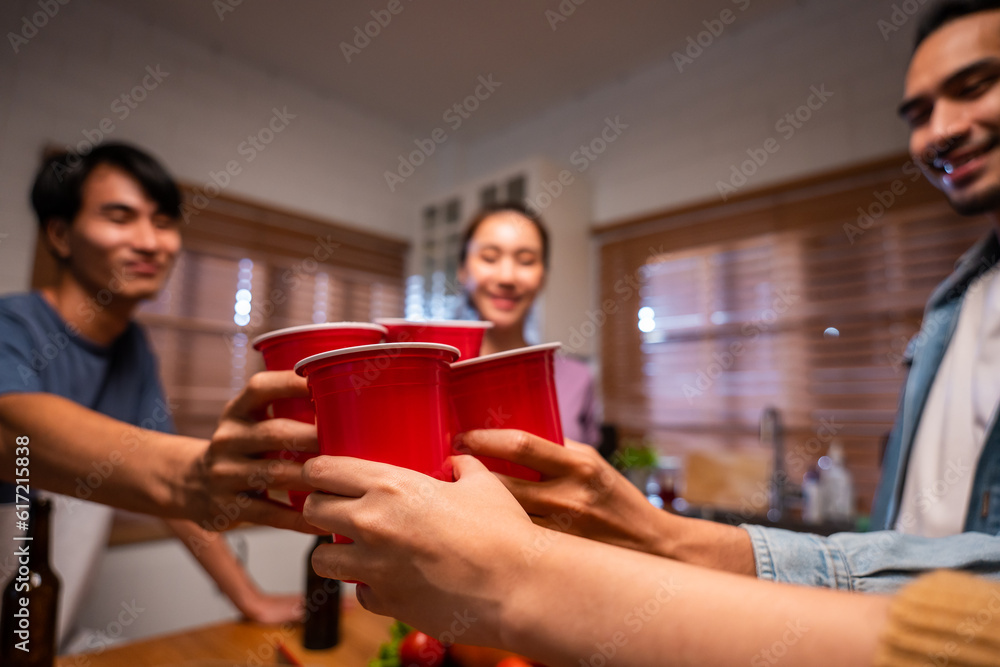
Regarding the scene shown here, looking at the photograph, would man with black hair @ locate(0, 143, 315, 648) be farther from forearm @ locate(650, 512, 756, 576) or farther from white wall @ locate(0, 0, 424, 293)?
white wall @ locate(0, 0, 424, 293)

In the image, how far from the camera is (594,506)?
61cm

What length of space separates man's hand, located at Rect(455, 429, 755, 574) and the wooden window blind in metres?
2.03

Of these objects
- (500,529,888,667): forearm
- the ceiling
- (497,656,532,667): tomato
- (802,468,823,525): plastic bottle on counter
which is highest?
the ceiling

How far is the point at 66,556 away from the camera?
4.34 ft

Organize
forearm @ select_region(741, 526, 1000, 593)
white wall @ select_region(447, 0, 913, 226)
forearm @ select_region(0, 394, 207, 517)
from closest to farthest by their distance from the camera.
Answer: forearm @ select_region(741, 526, 1000, 593) → forearm @ select_region(0, 394, 207, 517) → white wall @ select_region(447, 0, 913, 226)

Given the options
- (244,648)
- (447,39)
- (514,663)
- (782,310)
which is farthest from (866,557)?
(447,39)

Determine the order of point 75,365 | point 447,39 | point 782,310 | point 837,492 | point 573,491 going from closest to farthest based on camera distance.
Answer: point 573,491, point 75,365, point 837,492, point 782,310, point 447,39

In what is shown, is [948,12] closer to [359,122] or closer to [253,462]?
[253,462]

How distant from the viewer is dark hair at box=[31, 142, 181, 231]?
1354 millimetres

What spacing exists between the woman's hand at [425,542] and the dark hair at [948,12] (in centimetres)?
145

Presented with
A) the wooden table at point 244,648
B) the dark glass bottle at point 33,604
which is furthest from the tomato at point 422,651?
the dark glass bottle at point 33,604

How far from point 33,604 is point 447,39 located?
265 centimetres

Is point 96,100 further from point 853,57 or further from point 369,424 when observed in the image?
point 853,57

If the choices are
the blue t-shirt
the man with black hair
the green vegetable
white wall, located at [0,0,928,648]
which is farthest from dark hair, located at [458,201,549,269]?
the green vegetable
